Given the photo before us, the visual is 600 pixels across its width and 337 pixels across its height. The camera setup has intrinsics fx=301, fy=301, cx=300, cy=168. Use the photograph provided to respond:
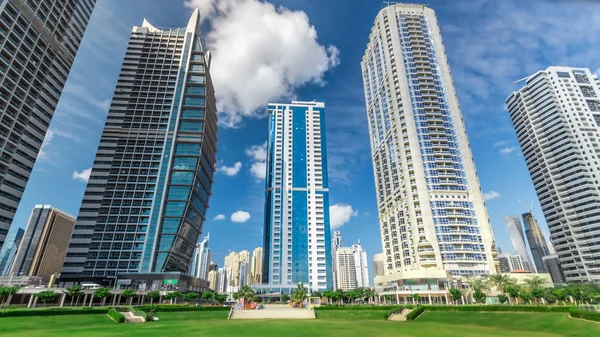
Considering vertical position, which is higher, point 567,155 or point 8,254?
point 567,155

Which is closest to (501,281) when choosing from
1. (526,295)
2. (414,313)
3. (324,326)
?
(526,295)

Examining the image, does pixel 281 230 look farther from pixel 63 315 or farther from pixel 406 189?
pixel 63 315

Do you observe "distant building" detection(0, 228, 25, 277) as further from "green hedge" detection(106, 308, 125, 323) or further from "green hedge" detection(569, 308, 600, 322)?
"green hedge" detection(569, 308, 600, 322)

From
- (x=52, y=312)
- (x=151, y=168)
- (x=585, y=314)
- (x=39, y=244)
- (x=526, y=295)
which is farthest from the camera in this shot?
(x=39, y=244)

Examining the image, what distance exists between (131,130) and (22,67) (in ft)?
126

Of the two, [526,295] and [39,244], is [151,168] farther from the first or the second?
[39,244]

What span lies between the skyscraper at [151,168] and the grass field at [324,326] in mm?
54416

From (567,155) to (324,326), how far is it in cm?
15269

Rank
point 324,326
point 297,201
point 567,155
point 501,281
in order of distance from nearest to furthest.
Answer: point 324,326
point 501,281
point 567,155
point 297,201

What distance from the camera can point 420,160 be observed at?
345 ft

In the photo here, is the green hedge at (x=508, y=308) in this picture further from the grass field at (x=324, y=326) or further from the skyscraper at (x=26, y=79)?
the skyscraper at (x=26, y=79)

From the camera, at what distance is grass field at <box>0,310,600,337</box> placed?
3256cm

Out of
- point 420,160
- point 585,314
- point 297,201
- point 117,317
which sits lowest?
point 117,317

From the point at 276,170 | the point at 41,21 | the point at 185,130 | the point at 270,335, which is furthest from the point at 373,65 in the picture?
the point at 270,335
